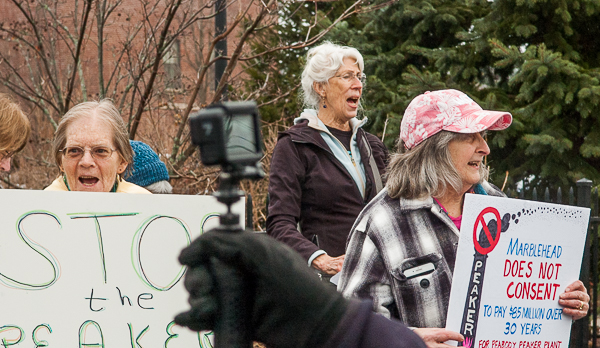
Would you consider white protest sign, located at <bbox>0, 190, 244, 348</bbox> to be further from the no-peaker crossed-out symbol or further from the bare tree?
the bare tree

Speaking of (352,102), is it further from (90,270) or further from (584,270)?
(584,270)

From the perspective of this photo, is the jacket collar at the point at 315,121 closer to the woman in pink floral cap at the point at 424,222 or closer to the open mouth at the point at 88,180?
the woman in pink floral cap at the point at 424,222

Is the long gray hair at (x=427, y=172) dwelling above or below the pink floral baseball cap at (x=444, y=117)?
below

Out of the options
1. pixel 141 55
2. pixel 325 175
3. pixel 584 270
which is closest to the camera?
pixel 325 175

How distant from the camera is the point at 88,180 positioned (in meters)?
2.74

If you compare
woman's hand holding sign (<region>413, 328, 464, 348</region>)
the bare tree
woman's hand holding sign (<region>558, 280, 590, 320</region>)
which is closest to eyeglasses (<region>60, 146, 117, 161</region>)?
woman's hand holding sign (<region>413, 328, 464, 348</region>)

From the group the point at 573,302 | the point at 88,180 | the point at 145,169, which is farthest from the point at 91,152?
the point at 573,302

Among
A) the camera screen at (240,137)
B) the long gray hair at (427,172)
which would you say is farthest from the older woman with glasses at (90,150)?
the camera screen at (240,137)

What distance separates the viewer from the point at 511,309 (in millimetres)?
2238

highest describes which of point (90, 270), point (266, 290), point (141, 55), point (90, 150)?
point (141, 55)

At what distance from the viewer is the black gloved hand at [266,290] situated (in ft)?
3.05

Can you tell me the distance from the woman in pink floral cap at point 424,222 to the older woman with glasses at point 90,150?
1044 millimetres

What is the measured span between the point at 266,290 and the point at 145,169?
8.60 ft

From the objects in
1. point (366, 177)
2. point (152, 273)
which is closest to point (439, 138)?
point (366, 177)
